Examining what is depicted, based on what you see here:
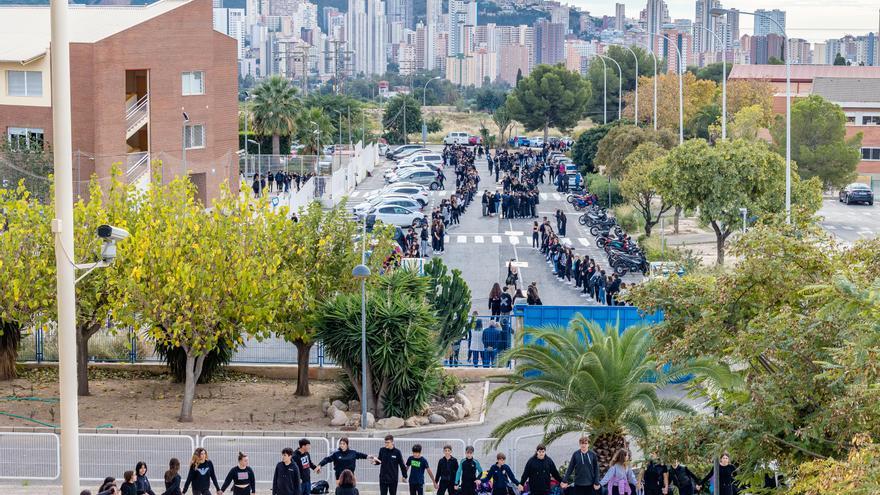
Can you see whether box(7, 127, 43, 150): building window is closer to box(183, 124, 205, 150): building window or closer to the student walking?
box(183, 124, 205, 150): building window

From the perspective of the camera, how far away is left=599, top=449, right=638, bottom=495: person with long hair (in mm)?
17328

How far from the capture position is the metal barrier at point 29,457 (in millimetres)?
20078

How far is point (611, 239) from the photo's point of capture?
46812mm

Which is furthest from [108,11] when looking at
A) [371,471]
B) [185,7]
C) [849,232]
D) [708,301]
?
[708,301]

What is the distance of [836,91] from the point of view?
92.8 meters

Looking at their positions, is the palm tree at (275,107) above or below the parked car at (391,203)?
above

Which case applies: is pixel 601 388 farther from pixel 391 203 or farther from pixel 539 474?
pixel 391 203

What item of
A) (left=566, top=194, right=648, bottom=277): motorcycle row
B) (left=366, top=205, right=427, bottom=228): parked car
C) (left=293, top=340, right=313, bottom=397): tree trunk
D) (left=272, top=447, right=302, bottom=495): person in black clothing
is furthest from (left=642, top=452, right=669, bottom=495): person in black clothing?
(left=366, top=205, right=427, bottom=228): parked car

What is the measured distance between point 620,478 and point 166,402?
38.6 feet

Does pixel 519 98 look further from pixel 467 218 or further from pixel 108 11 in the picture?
pixel 108 11

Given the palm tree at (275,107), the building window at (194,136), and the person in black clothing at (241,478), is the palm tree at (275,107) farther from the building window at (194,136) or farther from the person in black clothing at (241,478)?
the person in black clothing at (241,478)

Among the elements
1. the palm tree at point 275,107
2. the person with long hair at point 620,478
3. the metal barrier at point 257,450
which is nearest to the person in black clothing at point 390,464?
the metal barrier at point 257,450

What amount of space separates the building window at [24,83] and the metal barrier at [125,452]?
2952cm

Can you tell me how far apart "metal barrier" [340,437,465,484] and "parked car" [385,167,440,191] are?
161ft
